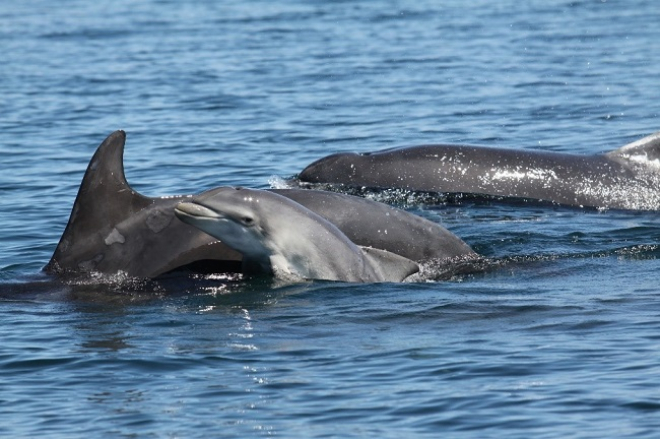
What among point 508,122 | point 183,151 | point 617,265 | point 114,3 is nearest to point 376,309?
point 617,265

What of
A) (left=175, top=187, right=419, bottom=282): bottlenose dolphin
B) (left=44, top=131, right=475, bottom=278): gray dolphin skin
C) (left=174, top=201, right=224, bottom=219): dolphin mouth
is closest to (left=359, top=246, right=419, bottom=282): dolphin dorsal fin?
(left=175, top=187, right=419, bottom=282): bottlenose dolphin

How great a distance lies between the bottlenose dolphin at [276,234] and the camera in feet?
42.7

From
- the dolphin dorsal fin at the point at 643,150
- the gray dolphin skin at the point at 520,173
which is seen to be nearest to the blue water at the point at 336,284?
the gray dolphin skin at the point at 520,173

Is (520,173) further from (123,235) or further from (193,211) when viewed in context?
(193,211)

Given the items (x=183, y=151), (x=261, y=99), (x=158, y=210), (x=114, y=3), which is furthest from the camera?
(x=114, y=3)

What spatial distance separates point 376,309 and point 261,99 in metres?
16.1

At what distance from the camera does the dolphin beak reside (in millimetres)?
12883

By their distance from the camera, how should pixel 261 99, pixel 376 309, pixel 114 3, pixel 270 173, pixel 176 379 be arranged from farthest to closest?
pixel 114 3, pixel 261 99, pixel 270 173, pixel 376 309, pixel 176 379

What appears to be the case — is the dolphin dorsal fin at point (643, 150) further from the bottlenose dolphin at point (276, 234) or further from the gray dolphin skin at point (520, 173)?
the bottlenose dolphin at point (276, 234)

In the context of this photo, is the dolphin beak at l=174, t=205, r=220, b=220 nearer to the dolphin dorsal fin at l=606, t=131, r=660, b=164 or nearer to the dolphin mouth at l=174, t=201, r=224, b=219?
the dolphin mouth at l=174, t=201, r=224, b=219

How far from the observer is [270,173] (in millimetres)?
21672

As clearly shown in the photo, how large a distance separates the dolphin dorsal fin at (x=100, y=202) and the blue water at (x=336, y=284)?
47cm

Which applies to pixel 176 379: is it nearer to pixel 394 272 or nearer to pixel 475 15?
pixel 394 272

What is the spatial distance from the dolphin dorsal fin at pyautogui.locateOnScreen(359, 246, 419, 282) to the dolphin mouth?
1.72 metres
